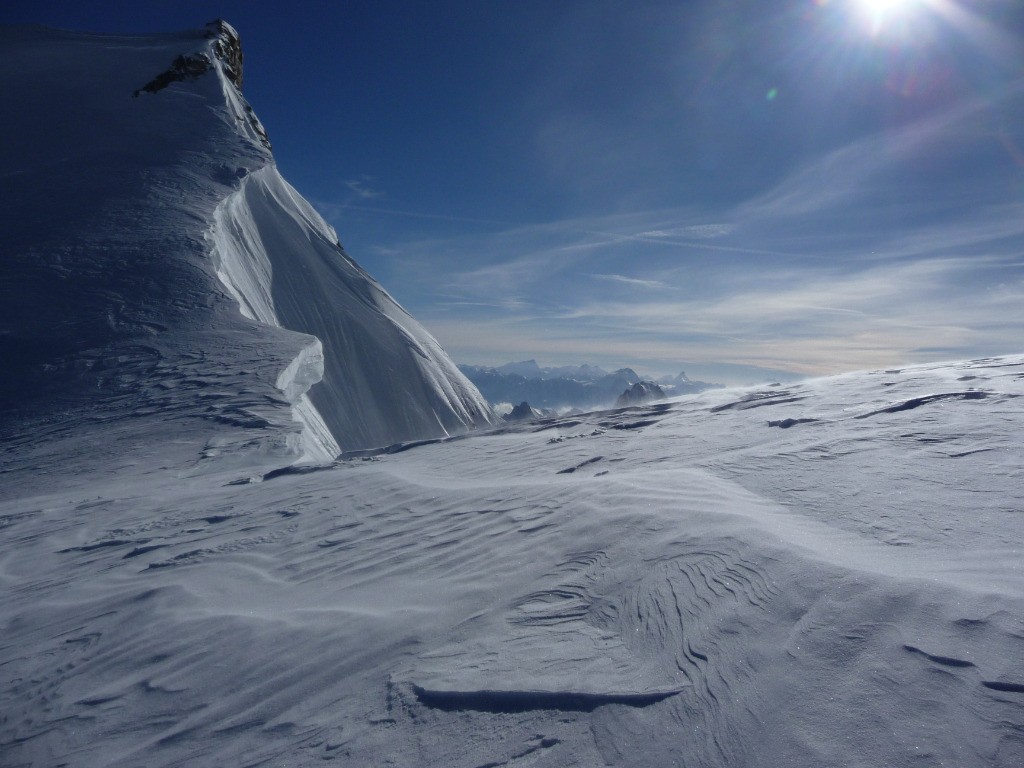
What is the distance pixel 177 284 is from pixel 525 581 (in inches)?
440

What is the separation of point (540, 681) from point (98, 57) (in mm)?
29657

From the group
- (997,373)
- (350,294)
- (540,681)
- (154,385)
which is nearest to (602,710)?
(540,681)

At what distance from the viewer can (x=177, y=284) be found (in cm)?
1112

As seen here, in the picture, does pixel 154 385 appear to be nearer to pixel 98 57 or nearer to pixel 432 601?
pixel 432 601

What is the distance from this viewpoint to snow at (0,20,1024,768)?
1937mm

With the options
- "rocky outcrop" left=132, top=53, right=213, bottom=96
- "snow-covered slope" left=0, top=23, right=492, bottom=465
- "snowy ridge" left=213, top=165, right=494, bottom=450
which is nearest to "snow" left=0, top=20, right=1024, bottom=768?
"snow-covered slope" left=0, top=23, right=492, bottom=465

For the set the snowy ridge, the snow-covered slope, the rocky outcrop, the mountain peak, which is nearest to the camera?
the snow-covered slope

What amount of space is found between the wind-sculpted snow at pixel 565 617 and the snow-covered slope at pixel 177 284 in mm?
3396

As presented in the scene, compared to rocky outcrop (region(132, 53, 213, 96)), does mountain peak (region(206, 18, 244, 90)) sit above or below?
above

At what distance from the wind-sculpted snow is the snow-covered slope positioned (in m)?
3.40

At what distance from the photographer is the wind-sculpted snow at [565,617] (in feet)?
6.20

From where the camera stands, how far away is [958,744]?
5.30 ft

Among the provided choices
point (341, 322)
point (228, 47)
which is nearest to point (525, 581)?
point (341, 322)

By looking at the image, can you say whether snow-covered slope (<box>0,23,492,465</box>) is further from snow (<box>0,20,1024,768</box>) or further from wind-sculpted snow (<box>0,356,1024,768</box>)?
wind-sculpted snow (<box>0,356,1024,768</box>)
